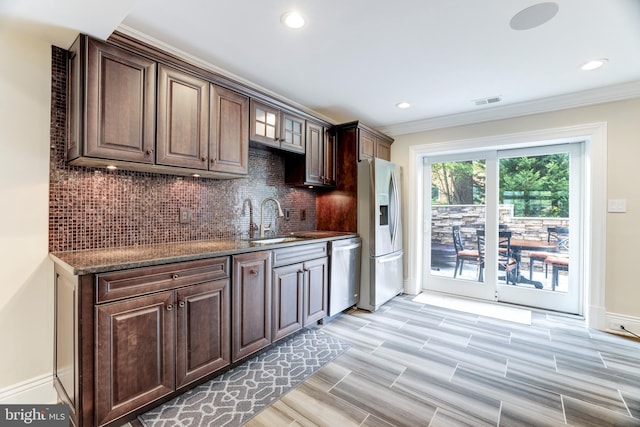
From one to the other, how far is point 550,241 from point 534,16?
9.00ft

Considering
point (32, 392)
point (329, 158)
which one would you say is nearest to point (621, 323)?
point (329, 158)

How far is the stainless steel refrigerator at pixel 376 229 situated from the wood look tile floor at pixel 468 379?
0.43 metres

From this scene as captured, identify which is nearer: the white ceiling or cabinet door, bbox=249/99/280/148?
the white ceiling

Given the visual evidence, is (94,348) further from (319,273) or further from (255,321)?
(319,273)

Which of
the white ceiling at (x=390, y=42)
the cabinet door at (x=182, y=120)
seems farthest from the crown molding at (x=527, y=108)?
the cabinet door at (x=182, y=120)

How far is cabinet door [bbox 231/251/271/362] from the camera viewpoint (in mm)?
2111

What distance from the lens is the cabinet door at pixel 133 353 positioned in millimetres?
1482

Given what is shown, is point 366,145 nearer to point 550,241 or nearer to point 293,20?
point 293,20

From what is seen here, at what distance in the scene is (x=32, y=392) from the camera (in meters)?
1.75

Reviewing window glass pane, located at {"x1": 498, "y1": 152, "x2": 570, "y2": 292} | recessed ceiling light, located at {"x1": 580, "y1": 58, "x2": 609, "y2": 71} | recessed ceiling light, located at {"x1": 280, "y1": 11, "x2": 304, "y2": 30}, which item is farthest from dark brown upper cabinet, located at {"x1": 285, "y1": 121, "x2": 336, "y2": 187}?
recessed ceiling light, located at {"x1": 580, "y1": 58, "x2": 609, "y2": 71}

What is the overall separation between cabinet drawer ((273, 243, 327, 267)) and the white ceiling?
1607 millimetres

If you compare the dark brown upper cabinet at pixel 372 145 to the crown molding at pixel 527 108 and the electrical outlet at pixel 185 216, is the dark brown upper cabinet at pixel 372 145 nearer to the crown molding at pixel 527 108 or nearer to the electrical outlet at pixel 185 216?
the crown molding at pixel 527 108

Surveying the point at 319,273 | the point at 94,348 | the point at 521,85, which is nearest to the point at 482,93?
the point at 521,85

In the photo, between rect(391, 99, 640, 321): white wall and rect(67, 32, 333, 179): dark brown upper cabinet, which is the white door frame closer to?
rect(391, 99, 640, 321): white wall
